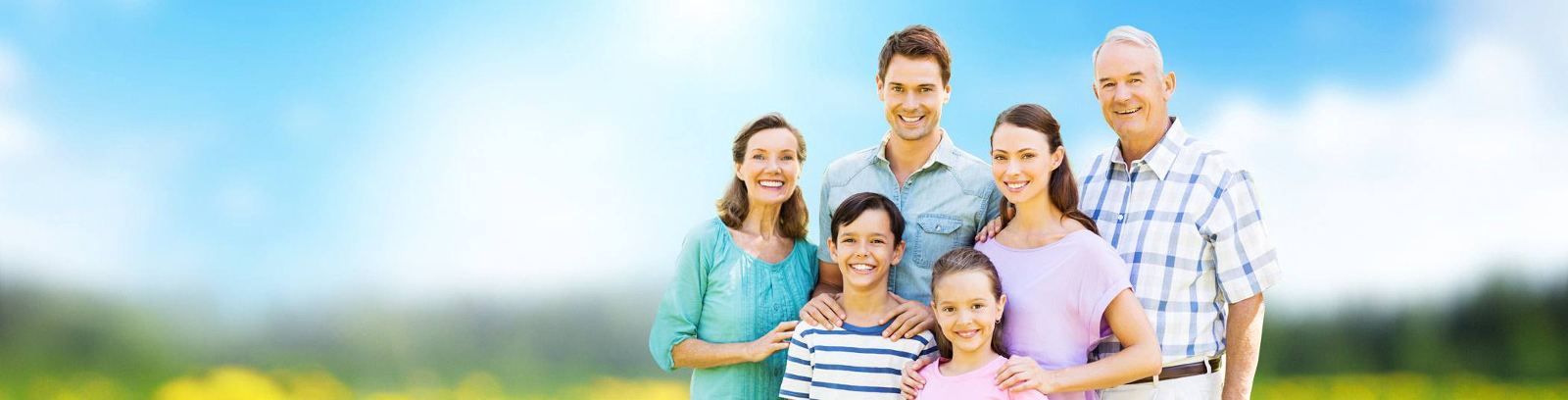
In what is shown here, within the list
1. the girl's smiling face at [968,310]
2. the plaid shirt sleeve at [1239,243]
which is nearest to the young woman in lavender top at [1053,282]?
the girl's smiling face at [968,310]

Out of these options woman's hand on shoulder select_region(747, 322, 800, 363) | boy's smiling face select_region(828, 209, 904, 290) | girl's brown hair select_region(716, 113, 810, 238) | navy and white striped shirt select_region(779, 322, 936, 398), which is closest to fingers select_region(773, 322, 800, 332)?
woman's hand on shoulder select_region(747, 322, 800, 363)

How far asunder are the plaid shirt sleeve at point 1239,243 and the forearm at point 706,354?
1704 mm

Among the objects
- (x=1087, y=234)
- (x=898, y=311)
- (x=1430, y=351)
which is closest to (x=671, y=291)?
(x=898, y=311)

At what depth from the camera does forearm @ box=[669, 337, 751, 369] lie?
410 cm

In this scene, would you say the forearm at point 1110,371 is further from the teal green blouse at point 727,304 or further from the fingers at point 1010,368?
the teal green blouse at point 727,304

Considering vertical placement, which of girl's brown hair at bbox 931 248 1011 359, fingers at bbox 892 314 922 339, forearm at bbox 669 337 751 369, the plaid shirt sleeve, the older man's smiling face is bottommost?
forearm at bbox 669 337 751 369

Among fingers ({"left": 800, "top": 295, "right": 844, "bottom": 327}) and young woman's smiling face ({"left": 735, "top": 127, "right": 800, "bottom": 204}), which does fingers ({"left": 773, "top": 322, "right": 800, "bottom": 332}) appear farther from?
young woman's smiling face ({"left": 735, "top": 127, "right": 800, "bottom": 204})

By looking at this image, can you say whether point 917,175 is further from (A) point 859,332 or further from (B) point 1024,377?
(B) point 1024,377

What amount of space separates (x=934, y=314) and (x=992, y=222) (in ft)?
1.41

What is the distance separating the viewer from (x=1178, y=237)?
389 cm

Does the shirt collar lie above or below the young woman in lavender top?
above

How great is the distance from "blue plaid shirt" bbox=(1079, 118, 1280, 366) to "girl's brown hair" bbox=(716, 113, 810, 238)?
1.16 metres

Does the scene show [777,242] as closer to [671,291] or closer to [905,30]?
[671,291]

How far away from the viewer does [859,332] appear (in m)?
3.84
